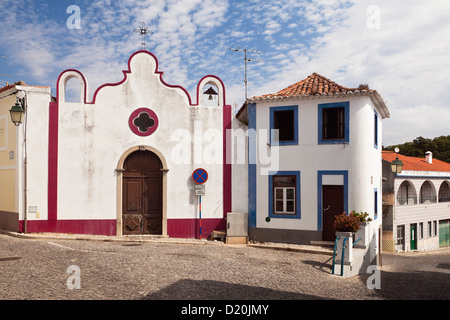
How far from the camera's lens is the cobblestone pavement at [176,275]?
23.2ft

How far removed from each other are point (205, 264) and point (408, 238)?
947 inches

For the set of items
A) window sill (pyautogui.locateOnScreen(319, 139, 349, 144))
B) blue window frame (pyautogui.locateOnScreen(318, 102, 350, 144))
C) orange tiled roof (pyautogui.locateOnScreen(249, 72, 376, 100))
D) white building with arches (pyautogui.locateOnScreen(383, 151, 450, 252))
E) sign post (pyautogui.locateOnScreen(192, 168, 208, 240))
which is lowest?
white building with arches (pyautogui.locateOnScreen(383, 151, 450, 252))

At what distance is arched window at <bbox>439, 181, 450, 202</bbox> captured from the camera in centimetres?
3353

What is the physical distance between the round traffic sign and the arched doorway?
4.64 feet

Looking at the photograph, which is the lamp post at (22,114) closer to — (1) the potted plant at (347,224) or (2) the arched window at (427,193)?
(1) the potted plant at (347,224)

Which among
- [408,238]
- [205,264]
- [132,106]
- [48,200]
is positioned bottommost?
[408,238]

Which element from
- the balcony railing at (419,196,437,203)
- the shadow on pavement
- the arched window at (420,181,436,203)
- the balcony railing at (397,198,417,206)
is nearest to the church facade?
the shadow on pavement

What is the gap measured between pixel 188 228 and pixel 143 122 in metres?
4.70

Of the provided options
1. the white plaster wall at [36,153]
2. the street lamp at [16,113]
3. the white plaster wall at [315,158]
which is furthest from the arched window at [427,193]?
the street lamp at [16,113]

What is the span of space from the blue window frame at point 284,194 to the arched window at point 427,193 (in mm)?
22314

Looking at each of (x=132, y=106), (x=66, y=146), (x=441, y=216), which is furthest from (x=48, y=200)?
(x=441, y=216)

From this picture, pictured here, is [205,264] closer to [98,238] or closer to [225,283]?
[225,283]

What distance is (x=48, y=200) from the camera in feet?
47.2

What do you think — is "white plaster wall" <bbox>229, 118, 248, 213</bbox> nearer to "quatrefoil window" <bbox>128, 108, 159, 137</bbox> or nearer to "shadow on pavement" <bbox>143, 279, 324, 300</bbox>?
"quatrefoil window" <bbox>128, 108, 159, 137</bbox>
